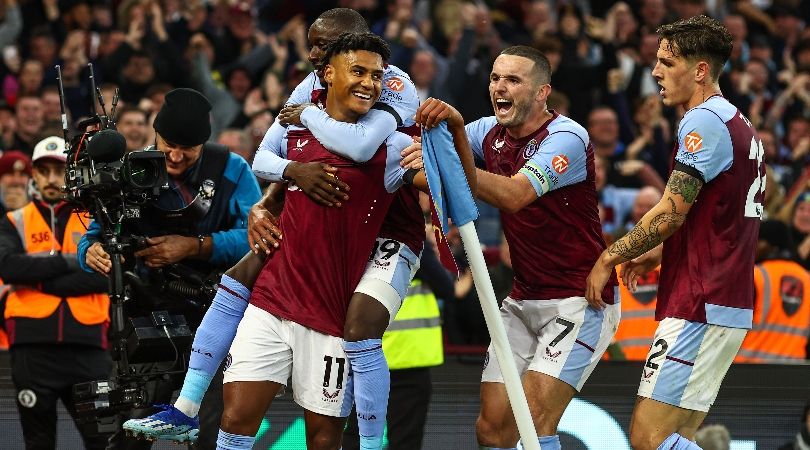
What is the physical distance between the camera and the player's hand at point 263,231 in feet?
22.2

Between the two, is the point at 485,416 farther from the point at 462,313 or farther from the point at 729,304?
the point at 462,313

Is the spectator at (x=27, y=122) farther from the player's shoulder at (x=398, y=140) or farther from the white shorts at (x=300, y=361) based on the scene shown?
the player's shoulder at (x=398, y=140)

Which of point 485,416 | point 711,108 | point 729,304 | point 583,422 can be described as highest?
point 711,108

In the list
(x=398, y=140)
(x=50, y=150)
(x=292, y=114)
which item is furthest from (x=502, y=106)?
(x=50, y=150)

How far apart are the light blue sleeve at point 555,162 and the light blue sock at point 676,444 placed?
136cm

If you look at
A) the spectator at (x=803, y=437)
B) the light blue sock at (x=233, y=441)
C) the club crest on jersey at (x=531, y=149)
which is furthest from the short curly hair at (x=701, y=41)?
the spectator at (x=803, y=437)

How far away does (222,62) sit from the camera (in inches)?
594

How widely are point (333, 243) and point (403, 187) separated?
51cm

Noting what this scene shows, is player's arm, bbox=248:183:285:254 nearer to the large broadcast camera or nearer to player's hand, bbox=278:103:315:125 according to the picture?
player's hand, bbox=278:103:315:125

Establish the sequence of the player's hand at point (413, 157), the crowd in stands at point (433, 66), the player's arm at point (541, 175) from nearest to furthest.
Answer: the player's hand at point (413, 157) → the player's arm at point (541, 175) → the crowd in stands at point (433, 66)

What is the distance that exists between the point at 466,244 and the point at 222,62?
31.1 ft

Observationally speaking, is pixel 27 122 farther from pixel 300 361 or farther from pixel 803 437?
pixel 803 437

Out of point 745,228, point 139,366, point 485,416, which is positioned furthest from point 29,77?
point 745,228

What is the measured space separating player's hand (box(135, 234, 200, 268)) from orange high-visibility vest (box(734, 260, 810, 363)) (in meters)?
4.52
